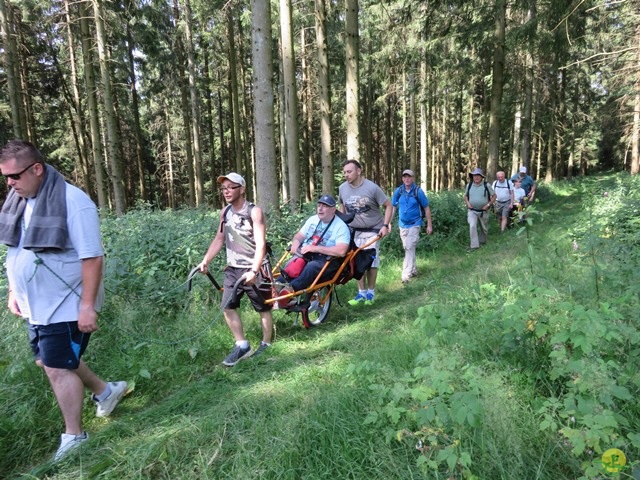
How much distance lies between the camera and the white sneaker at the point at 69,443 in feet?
9.18

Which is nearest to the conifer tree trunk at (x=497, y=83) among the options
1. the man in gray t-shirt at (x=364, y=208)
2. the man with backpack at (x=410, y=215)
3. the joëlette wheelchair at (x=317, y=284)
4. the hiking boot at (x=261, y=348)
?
the man with backpack at (x=410, y=215)

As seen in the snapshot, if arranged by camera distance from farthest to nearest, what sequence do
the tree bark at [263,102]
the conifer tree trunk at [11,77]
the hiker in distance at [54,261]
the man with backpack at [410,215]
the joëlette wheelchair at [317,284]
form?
the conifer tree trunk at [11,77], the man with backpack at [410,215], the tree bark at [263,102], the joëlette wheelchair at [317,284], the hiker in distance at [54,261]

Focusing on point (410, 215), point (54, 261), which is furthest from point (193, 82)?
point (54, 261)

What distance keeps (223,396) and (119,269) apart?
119 inches

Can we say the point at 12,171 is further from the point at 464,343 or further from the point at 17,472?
the point at 464,343

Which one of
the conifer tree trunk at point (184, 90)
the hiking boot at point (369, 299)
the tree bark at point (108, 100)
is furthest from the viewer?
the conifer tree trunk at point (184, 90)

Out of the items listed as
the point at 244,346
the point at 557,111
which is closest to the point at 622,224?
the point at 244,346

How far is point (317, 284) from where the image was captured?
5148mm

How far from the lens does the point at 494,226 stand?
12.6 m

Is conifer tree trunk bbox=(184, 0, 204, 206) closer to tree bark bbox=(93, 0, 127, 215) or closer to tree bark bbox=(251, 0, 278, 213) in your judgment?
tree bark bbox=(93, 0, 127, 215)

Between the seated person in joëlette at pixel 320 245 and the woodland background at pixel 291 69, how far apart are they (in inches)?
98.8

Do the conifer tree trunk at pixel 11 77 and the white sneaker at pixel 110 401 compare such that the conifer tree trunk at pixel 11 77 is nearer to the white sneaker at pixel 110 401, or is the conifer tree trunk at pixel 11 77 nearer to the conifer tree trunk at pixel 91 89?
the conifer tree trunk at pixel 91 89

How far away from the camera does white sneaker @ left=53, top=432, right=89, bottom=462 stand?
280cm

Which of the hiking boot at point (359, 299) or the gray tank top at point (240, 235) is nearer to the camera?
the gray tank top at point (240, 235)
